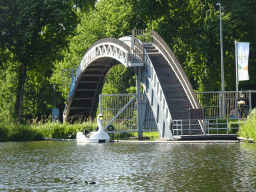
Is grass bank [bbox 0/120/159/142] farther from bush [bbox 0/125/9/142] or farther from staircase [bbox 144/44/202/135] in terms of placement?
staircase [bbox 144/44/202/135]

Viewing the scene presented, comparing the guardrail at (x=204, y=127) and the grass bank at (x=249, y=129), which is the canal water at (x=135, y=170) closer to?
the grass bank at (x=249, y=129)

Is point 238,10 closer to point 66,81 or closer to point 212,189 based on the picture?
point 66,81

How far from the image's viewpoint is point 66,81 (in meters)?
51.0

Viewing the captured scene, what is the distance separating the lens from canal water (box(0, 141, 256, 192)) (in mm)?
13745

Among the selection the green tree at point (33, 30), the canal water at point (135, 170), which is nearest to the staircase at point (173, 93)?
the canal water at point (135, 170)

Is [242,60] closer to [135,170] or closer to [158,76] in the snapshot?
[158,76]

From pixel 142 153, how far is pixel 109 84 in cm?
3928

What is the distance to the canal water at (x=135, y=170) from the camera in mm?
13745

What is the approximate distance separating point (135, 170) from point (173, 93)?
15218 millimetres

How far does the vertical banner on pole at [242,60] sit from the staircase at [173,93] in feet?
14.2

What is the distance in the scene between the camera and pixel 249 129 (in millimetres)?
27188

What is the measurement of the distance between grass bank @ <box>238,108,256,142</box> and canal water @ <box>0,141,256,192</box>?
136 inches

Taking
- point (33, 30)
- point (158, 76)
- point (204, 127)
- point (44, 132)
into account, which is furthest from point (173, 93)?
point (33, 30)

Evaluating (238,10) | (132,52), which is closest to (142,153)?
(132,52)
